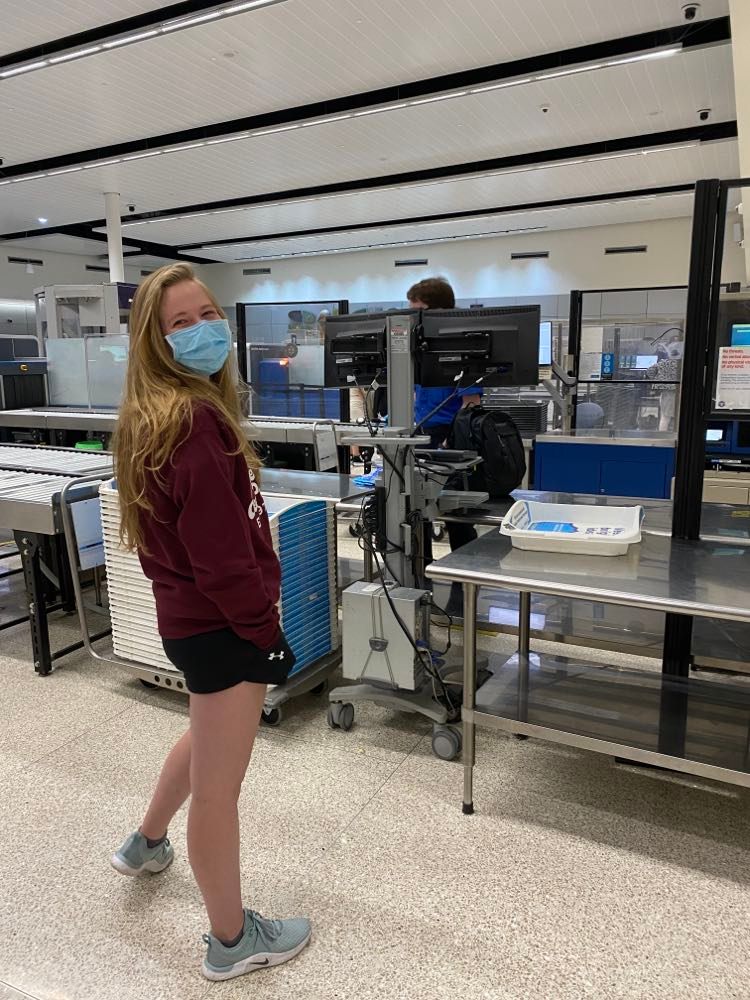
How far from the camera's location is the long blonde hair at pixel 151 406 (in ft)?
4.13

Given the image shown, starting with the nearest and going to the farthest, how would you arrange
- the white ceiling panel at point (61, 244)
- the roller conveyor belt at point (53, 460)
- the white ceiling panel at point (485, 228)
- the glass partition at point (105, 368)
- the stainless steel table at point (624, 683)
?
the stainless steel table at point (624, 683), the roller conveyor belt at point (53, 460), the glass partition at point (105, 368), the white ceiling panel at point (485, 228), the white ceiling panel at point (61, 244)

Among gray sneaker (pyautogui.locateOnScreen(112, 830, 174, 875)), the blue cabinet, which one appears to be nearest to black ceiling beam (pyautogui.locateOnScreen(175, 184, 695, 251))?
the blue cabinet

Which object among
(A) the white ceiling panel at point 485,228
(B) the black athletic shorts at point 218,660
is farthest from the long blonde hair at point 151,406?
(A) the white ceiling panel at point 485,228

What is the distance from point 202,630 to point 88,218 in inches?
431

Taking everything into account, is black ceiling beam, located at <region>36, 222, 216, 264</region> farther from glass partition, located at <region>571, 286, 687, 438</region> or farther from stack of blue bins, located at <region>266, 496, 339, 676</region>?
stack of blue bins, located at <region>266, 496, 339, 676</region>

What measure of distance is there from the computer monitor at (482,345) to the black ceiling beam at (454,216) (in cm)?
662

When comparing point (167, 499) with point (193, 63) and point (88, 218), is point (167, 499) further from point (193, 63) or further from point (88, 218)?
Answer: point (88, 218)

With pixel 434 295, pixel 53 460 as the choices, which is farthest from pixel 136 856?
pixel 53 460

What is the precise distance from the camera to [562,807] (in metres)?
2.14

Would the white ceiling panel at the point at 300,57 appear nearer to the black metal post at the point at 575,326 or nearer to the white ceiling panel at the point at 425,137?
the white ceiling panel at the point at 425,137

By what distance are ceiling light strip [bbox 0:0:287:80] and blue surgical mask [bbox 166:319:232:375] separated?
3581 millimetres

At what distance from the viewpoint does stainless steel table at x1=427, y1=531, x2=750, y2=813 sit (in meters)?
1.78

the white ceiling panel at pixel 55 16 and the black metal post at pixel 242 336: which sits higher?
the white ceiling panel at pixel 55 16

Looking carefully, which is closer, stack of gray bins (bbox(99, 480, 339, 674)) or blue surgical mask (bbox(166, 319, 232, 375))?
blue surgical mask (bbox(166, 319, 232, 375))
